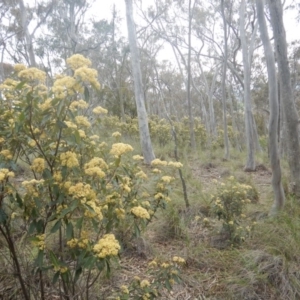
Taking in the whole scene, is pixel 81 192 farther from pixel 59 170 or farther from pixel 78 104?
pixel 78 104

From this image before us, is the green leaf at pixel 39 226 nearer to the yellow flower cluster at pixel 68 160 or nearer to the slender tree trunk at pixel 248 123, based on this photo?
the yellow flower cluster at pixel 68 160

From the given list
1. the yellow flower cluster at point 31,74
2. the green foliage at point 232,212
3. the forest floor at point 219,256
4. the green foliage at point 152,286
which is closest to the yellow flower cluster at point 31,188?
the yellow flower cluster at point 31,74

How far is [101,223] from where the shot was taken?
1717 millimetres

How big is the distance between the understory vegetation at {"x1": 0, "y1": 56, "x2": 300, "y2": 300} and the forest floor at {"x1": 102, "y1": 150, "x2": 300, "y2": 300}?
10mm

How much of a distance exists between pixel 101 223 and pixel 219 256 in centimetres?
170

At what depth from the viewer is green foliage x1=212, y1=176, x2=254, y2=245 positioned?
3129 millimetres

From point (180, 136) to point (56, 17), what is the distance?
10.6m

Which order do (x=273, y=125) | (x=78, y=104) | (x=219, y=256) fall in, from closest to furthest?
(x=78, y=104) < (x=219, y=256) < (x=273, y=125)

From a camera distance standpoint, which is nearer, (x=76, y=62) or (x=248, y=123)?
(x=76, y=62)

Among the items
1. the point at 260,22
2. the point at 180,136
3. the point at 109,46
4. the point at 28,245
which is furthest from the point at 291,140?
the point at 109,46

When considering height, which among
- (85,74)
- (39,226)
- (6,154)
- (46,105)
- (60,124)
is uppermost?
(85,74)

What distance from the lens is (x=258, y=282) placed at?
96.1 inches

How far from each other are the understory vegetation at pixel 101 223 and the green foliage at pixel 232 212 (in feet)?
0.05

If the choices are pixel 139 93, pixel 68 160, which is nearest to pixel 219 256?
pixel 68 160
